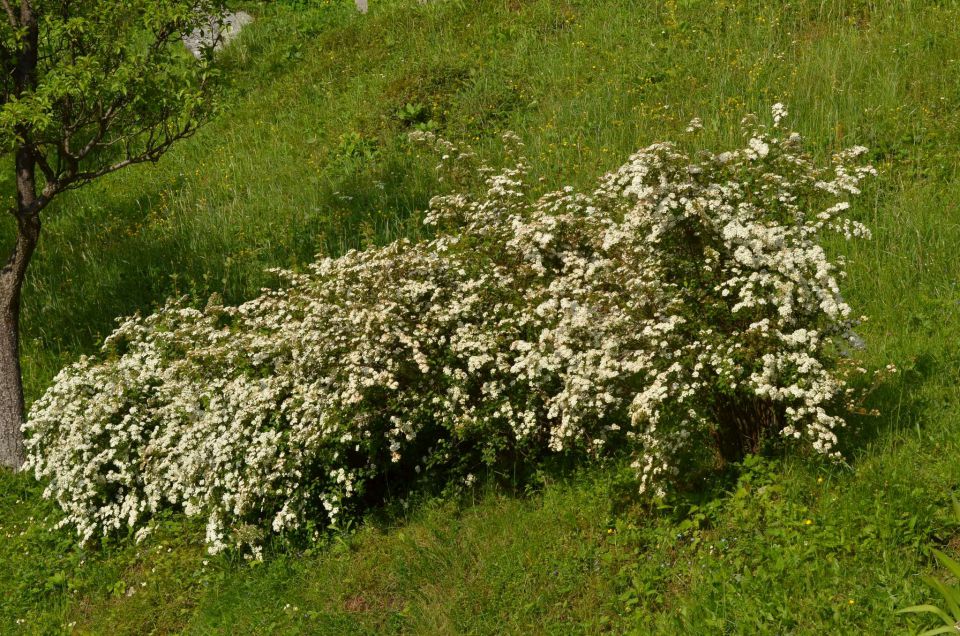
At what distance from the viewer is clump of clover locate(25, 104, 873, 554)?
561 centimetres

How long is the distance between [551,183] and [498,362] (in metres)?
4.24

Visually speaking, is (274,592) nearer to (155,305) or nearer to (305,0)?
(155,305)

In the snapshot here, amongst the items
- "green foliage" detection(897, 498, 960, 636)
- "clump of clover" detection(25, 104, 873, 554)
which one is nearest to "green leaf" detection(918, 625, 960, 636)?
"green foliage" detection(897, 498, 960, 636)

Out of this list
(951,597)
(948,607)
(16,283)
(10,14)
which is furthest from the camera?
(16,283)

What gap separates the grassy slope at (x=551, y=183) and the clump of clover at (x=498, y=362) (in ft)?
1.26

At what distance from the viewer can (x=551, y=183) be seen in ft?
33.5

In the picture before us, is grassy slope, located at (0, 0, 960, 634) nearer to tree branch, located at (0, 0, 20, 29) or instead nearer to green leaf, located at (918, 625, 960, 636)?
green leaf, located at (918, 625, 960, 636)

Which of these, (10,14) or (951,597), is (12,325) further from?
(951,597)

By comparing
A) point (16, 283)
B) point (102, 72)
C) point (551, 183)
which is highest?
point (102, 72)

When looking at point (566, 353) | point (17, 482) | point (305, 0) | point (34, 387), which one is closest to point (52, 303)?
point (34, 387)

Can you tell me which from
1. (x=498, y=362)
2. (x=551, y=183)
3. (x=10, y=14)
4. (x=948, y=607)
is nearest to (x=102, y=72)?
(x=10, y=14)

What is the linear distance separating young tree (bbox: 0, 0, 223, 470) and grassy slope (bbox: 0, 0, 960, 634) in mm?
1532

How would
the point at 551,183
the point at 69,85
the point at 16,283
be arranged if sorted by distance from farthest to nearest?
the point at 551,183 → the point at 16,283 → the point at 69,85

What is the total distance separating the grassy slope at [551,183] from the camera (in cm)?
523
